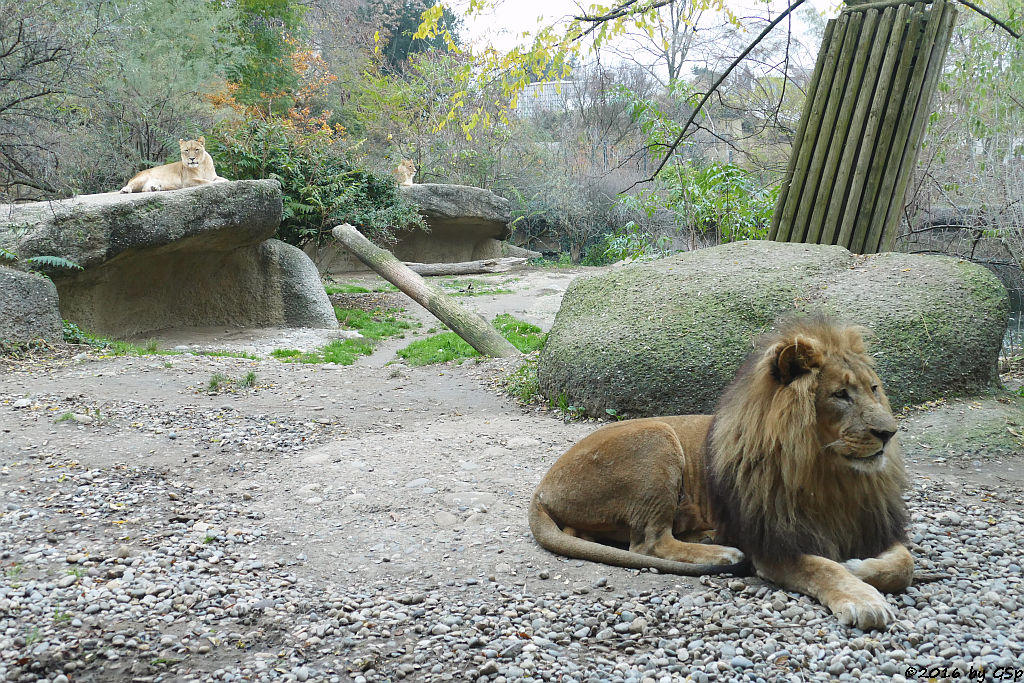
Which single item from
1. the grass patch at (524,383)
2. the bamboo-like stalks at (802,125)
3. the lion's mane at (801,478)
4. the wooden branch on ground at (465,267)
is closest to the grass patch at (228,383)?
the grass patch at (524,383)

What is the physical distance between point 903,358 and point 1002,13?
936 cm

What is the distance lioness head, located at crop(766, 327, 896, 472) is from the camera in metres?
3.27

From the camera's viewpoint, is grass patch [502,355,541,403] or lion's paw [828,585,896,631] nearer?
lion's paw [828,585,896,631]

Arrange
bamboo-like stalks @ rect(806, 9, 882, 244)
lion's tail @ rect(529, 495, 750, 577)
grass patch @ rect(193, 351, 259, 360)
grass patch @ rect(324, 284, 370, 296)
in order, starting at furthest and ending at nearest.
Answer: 1. grass patch @ rect(324, 284, 370, 296)
2. grass patch @ rect(193, 351, 259, 360)
3. bamboo-like stalks @ rect(806, 9, 882, 244)
4. lion's tail @ rect(529, 495, 750, 577)

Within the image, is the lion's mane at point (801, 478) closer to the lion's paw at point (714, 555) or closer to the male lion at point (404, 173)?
the lion's paw at point (714, 555)

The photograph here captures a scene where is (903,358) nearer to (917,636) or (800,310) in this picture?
(800,310)

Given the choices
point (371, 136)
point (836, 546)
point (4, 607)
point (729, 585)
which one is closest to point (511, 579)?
point (729, 585)

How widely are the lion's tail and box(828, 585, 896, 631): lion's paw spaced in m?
0.57

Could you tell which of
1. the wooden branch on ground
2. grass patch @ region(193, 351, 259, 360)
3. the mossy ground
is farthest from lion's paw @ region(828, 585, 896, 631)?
the wooden branch on ground

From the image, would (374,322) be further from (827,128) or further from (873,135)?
(873,135)

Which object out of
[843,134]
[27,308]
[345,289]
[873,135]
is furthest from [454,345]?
[345,289]

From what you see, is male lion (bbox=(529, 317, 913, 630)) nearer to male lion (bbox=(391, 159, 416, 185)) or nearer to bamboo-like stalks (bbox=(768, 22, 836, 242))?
bamboo-like stalks (bbox=(768, 22, 836, 242))

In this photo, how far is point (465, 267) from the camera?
70.2ft

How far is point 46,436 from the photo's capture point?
621cm
